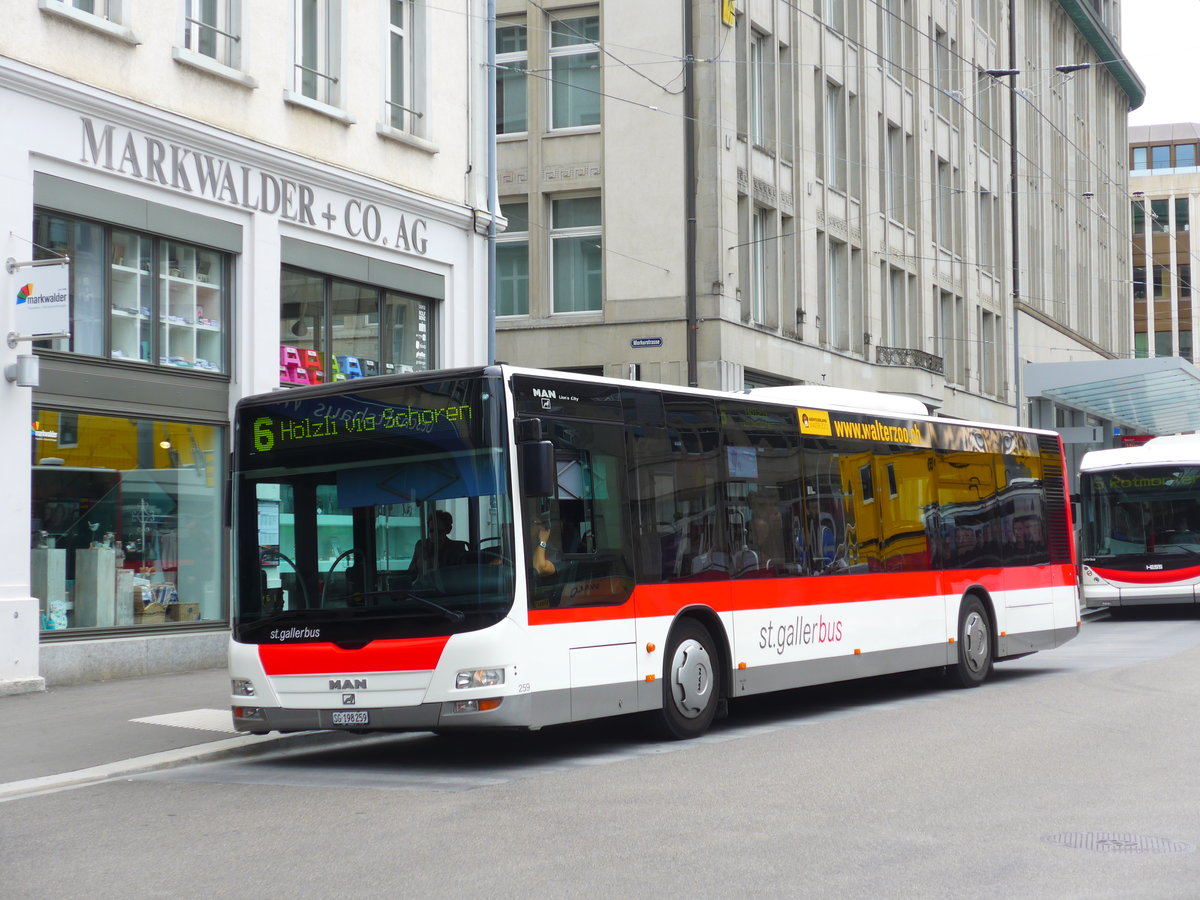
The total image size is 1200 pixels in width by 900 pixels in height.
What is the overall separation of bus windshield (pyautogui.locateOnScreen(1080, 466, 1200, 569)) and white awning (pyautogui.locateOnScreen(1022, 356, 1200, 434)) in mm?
18121

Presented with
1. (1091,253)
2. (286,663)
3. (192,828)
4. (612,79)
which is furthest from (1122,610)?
(1091,253)

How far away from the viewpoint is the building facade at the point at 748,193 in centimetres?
3142

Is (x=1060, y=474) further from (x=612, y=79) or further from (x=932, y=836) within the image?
(x=612, y=79)

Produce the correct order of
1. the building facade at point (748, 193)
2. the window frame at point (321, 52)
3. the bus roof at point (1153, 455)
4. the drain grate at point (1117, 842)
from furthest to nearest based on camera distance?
the building facade at point (748, 193) → the bus roof at point (1153, 455) → the window frame at point (321, 52) → the drain grate at point (1117, 842)

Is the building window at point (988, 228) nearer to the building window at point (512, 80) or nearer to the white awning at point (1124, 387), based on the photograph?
the white awning at point (1124, 387)

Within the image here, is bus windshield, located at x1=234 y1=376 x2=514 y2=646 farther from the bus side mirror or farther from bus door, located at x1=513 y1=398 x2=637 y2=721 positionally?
bus door, located at x1=513 y1=398 x2=637 y2=721

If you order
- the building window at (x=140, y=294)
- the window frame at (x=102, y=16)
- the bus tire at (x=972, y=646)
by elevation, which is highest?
the window frame at (x=102, y=16)

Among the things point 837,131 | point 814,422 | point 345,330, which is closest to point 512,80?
point 837,131

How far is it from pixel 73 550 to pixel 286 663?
6154mm

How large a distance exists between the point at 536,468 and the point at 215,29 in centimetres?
1005

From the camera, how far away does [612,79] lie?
105 ft

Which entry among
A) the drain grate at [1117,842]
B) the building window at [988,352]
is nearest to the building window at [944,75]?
the building window at [988,352]

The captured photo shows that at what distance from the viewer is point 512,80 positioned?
33562mm

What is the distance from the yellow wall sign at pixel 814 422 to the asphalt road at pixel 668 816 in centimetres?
252
